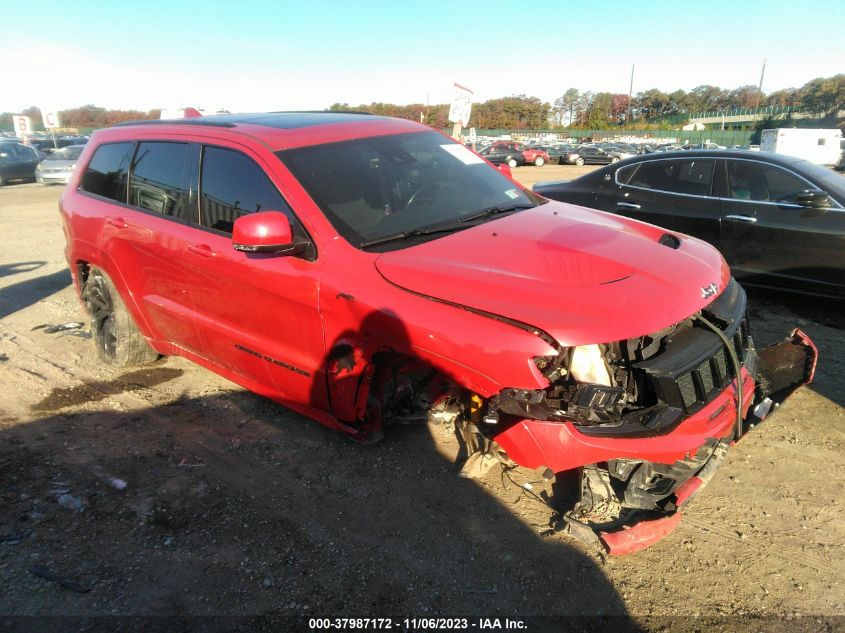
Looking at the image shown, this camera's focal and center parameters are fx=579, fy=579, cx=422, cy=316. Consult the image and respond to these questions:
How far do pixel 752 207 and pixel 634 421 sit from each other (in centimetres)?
403

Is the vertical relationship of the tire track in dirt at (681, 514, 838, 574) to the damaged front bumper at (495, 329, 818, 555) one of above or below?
below

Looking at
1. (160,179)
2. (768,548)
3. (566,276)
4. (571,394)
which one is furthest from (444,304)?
(160,179)

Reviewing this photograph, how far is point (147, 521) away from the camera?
112 inches

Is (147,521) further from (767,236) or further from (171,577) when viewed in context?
(767,236)

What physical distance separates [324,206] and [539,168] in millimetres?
29866

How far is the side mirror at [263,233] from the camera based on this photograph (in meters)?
2.80

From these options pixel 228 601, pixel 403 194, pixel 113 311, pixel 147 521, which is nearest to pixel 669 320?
pixel 403 194

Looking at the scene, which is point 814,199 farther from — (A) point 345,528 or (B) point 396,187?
(A) point 345,528

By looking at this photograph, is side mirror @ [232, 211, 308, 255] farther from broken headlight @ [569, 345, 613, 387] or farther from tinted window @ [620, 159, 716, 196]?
tinted window @ [620, 159, 716, 196]

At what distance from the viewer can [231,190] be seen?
341 centimetres

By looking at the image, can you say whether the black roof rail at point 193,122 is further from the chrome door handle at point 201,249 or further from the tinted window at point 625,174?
the tinted window at point 625,174

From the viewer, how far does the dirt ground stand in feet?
7.63

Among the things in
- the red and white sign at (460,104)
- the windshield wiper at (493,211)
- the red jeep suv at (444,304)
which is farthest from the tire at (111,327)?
the red and white sign at (460,104)

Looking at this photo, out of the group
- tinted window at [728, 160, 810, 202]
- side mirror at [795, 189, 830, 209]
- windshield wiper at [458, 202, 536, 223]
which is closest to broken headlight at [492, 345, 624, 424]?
windshield wiper at [458, 202, 536, 223]
